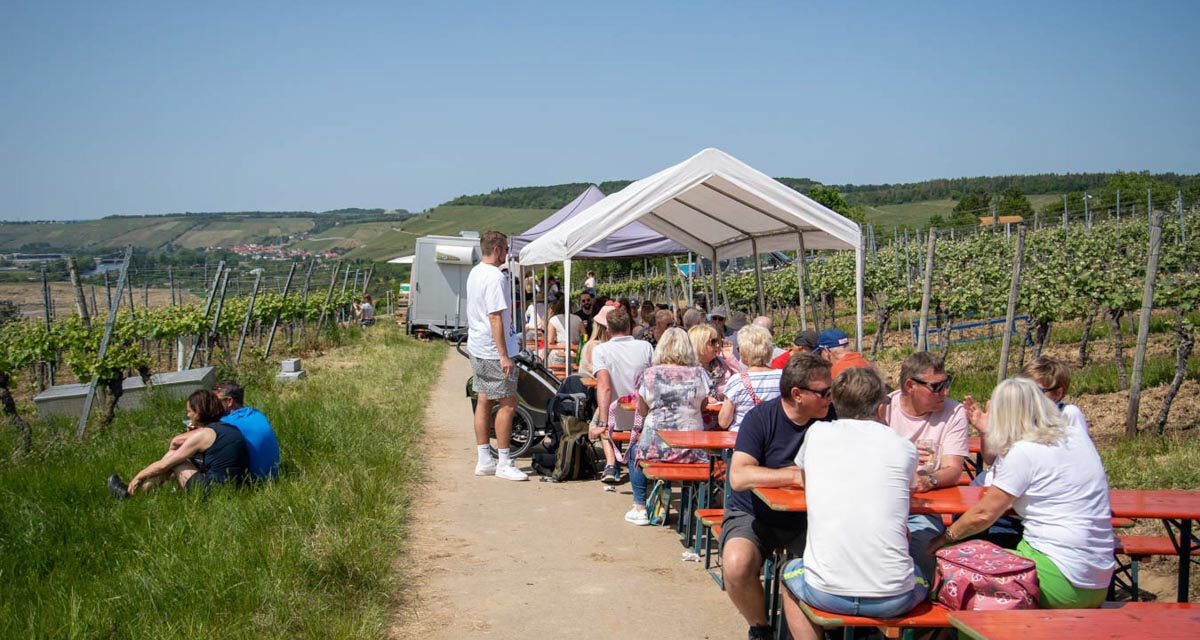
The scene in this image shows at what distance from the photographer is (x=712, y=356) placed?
584cm

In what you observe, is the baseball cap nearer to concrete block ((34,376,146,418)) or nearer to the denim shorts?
the denim shorts

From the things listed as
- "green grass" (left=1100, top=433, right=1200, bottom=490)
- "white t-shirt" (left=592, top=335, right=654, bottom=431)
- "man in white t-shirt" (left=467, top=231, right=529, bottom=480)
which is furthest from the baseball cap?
"man in white t-shirt" (left=467, top=231, right=529, bottom=480)

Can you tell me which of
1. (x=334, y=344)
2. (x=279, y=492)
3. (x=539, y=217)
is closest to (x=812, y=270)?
(x=334, y=344)

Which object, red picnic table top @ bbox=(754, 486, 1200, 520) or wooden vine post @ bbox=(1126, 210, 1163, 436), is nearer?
red picnic table top @ bbox=(754, 486, 1200, 520)

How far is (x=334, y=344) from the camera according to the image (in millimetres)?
20734

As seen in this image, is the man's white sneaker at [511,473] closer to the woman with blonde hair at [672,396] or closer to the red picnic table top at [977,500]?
the woman with blonde hair at [672,396]

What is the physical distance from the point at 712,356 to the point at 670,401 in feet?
2.03

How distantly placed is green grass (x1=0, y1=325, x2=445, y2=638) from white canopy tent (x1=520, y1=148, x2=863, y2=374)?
2260 mm

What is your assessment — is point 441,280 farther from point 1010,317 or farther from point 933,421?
point 933,421

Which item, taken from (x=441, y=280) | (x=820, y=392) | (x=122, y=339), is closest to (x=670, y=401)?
(x=820, y=392)

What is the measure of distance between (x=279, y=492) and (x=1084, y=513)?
13.9 feet

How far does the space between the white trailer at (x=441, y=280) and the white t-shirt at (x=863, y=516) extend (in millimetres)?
20818

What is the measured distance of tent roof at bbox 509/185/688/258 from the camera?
39.5 feet

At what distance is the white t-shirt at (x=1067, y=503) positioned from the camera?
A: 3025 millimetres
